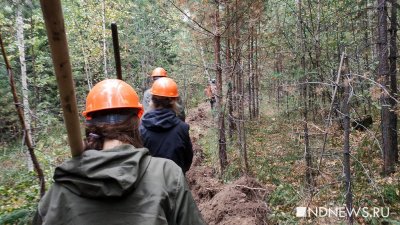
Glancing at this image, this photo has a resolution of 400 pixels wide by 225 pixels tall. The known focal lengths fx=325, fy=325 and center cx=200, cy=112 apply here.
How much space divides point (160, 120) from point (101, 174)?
7.97ft

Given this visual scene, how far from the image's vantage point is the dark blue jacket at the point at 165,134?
388 cm

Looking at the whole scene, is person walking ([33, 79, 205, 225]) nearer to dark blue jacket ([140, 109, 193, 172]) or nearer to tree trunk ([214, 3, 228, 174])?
dark blue jacket ([140, 109, 193, 172])

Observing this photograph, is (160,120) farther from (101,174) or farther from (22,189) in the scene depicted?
(22,189)

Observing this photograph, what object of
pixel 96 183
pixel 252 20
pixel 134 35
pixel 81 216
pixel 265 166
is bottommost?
pixel 265 166

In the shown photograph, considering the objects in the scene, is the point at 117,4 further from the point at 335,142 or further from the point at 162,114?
the point at 162,114

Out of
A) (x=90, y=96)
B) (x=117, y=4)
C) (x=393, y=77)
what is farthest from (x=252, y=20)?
(x=117, y=4)

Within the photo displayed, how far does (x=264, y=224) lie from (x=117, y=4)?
19.8 m

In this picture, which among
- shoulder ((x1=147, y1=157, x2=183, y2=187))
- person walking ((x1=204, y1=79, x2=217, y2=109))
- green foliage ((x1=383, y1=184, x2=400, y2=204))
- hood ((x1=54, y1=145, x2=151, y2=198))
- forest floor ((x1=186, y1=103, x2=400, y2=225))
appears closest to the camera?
hood ((x1=54, y1=145, x2=151, y2=198))

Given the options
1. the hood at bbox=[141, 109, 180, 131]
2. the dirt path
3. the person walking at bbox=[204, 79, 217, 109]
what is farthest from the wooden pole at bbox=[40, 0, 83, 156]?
the person walking at bbox=[204, 79, 217, 109]

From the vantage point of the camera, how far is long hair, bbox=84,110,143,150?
172 centimetres

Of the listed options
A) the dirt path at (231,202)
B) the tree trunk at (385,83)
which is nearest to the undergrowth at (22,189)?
the dirt path at (231,202)

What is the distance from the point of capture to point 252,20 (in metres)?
8.09

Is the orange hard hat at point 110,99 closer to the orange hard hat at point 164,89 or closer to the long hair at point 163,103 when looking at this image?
the long hair at point 163,103

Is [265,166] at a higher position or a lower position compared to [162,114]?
lower
